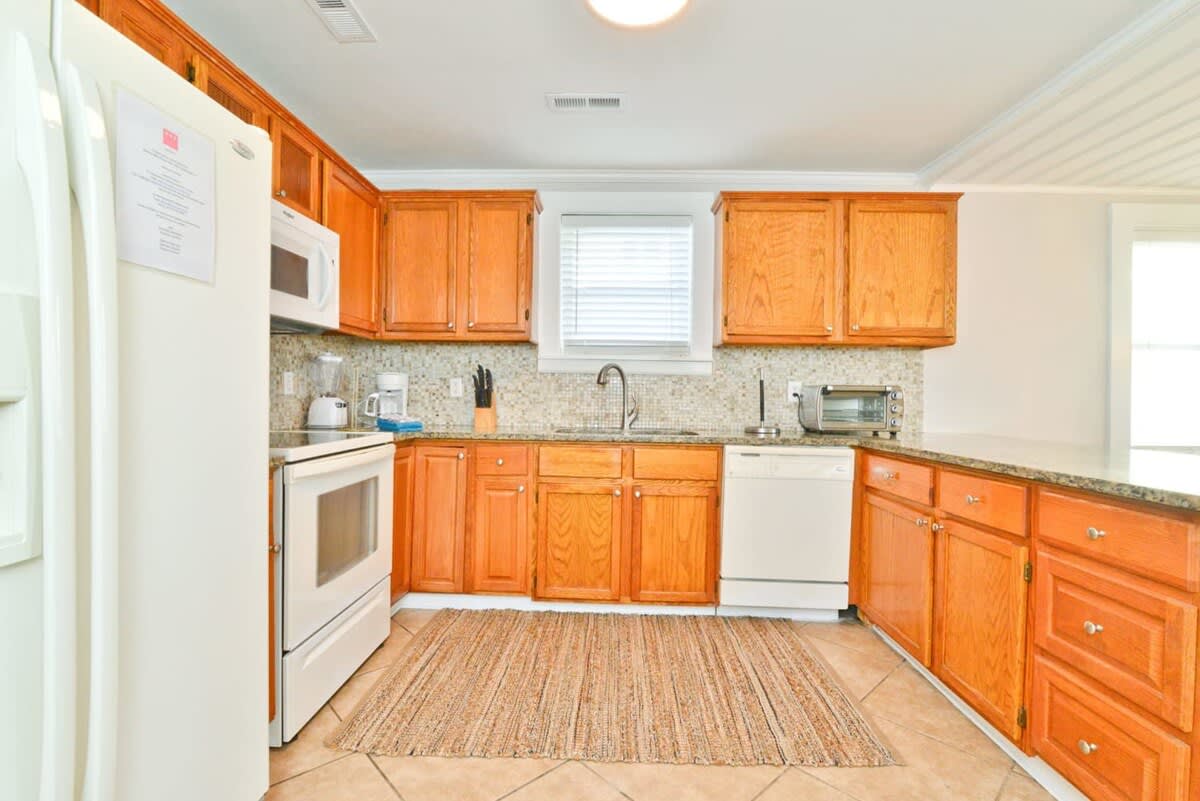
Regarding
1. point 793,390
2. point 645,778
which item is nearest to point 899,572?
point 793,390

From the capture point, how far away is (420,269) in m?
3.04

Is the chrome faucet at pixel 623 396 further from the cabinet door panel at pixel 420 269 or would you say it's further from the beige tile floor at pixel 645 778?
the beige tile floor at pixel 645 778

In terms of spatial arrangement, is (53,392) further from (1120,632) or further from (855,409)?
(855,409)

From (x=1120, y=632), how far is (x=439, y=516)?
8.41 ft

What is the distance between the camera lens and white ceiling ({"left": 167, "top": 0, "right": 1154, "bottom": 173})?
1.89m

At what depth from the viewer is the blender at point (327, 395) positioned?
8.66 feet

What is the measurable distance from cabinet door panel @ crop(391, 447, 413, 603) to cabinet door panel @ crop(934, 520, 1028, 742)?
2354 millimetres

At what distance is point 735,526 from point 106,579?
2.40m

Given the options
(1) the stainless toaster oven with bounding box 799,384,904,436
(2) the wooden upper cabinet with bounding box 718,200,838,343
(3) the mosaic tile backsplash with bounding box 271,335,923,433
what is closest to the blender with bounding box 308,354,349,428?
(3) the mosaic tile backsplash with bounding box 271,335,923,433

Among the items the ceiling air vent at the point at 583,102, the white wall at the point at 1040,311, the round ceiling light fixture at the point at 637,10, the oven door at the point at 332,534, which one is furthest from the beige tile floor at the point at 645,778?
the ceiling air vent at the point at 583,102

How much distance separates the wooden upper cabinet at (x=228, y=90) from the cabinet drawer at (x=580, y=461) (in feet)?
5.95

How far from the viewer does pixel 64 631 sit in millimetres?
732

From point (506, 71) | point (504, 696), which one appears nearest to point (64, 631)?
point (504, 696)

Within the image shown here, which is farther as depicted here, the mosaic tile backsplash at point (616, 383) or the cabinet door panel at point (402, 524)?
the mosaic tile backsplash at point (616, 383)
